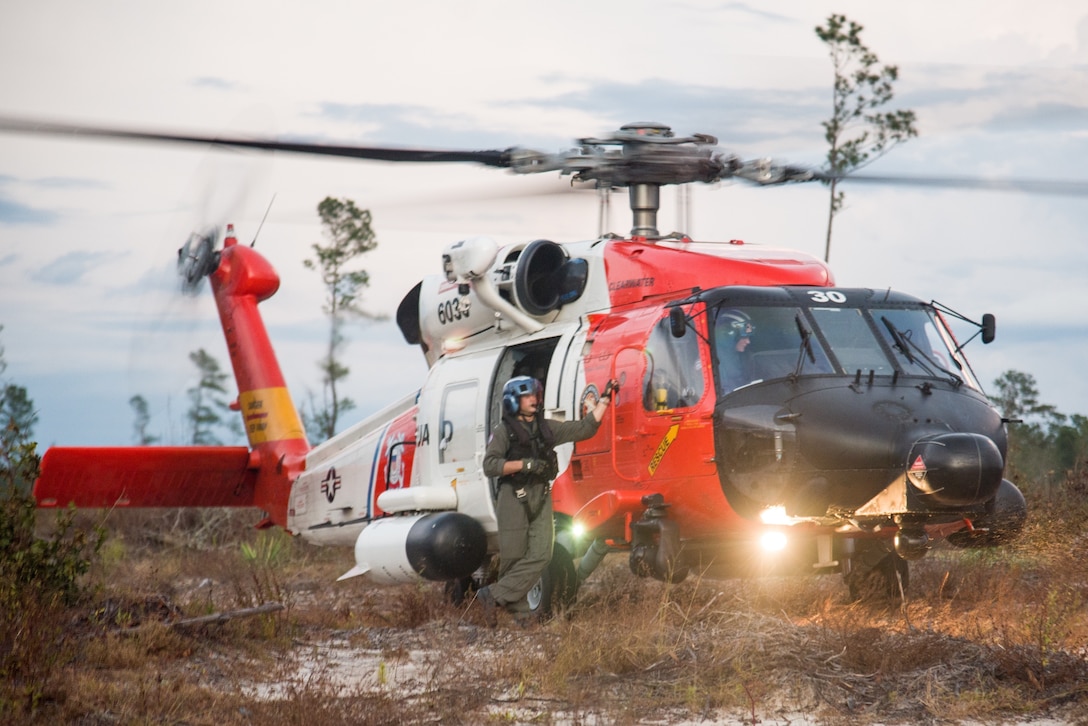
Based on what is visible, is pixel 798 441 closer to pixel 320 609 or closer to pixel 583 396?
pixel 583 396

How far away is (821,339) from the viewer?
855 centimetres

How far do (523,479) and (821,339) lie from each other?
2364 mm

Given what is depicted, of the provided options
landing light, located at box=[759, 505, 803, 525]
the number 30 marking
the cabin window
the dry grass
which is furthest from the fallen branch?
the number 30 marking

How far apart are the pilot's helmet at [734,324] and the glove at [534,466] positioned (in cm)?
164

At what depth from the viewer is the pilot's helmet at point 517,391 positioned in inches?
359

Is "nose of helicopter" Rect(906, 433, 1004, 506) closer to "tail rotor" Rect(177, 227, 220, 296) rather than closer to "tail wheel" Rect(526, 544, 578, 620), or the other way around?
"tail wheel" Rect(526, 544, 578, 620)

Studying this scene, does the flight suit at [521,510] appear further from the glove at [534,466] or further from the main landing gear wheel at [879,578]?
the main landing gear wheel at [879,578]

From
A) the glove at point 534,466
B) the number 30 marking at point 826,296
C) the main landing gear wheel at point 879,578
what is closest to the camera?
the number 30 marking at point 826,296

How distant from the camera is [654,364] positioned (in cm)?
888

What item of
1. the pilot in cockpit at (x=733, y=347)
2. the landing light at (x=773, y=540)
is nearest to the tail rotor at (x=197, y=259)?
the pilot in cockpit at (x=733, y=347)

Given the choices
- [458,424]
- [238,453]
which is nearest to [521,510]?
[458,424]

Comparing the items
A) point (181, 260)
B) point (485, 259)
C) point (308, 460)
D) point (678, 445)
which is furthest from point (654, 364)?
point (181, 260)

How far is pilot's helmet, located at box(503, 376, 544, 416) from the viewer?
9117 millimetres

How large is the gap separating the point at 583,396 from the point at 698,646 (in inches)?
104
